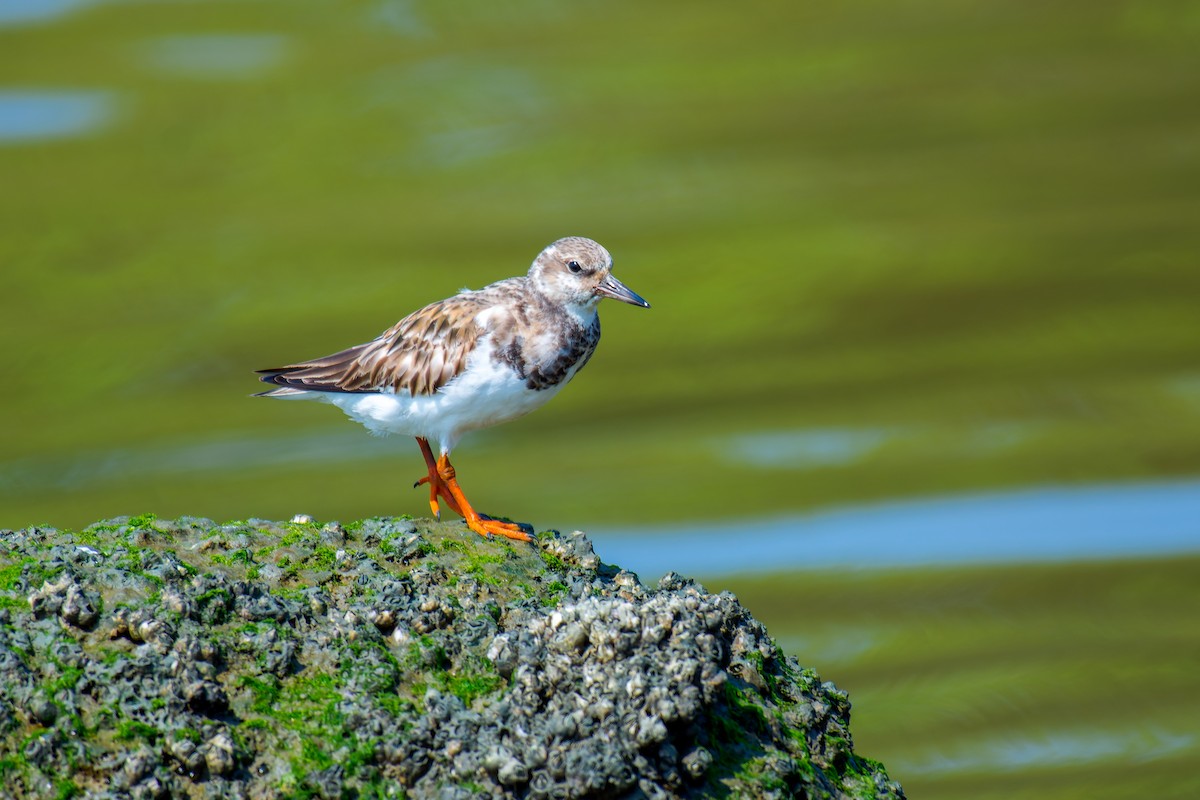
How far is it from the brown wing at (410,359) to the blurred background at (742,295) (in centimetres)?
448

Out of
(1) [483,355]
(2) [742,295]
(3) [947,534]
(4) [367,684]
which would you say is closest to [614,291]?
(1) [483,355]

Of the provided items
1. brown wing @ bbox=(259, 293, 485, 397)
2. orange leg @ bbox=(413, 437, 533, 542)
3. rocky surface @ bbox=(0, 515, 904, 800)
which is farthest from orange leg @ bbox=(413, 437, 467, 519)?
rocky surface @ bbox=(0, 515, 904, 800)

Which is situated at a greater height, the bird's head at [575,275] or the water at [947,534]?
the water at [947,534]

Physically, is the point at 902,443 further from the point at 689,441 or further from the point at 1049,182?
the point at 1049,182

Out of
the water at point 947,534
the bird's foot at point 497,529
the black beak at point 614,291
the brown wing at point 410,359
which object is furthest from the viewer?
the water at point 947,534

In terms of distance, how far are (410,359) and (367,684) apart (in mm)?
2586

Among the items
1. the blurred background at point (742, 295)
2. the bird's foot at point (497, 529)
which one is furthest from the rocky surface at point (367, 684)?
the blurred background at point (742, 295)

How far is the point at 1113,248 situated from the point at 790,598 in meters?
5.98

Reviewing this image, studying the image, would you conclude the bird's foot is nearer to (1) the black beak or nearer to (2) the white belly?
(2) the white belly

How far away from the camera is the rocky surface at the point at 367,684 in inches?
171

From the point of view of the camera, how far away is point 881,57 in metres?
17.4

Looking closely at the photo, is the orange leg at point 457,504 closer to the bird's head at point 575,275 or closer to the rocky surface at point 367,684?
the rocky surface at point 367,684

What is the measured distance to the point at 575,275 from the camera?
692cm

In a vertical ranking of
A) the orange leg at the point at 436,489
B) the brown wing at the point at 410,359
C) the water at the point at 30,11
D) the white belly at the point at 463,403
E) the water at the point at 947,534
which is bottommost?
the orange leg at the point at 436,489
